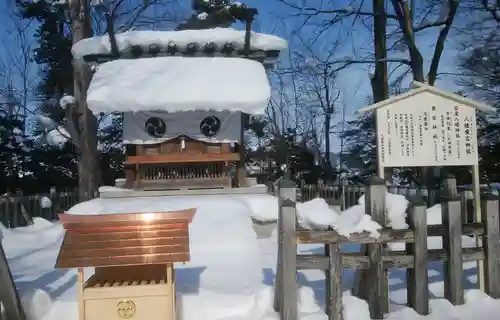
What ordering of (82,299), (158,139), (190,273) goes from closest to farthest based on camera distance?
(82,299) → (190,273) → (158,139)

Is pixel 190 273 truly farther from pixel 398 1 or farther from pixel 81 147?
pixel 398 1

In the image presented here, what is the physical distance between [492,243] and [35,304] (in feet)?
17.8

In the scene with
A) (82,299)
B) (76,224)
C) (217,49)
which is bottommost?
(82,299)

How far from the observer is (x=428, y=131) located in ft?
20.7

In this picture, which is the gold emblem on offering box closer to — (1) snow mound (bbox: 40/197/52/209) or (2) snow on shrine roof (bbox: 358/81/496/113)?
(2) snow on shrine roof (bbox: 358/81/496/113)

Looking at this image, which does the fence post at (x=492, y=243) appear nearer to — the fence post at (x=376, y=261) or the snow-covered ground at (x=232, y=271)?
the snow-covered ground at (x=232, y=271)

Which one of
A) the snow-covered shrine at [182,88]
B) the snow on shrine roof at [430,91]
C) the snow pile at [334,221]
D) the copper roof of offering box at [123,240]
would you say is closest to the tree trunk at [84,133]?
the snow-covered shrine at [182,88]

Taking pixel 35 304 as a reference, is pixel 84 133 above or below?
above

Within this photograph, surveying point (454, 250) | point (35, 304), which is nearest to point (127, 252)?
point (35, 304)

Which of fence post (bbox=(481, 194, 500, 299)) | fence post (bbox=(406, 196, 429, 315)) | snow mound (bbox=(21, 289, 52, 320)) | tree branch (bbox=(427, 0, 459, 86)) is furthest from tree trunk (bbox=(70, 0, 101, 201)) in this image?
fence post (bbox=(481, 194, 500, 299))

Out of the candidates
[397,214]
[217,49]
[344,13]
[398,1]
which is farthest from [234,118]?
[397,214]

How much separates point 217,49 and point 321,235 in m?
10.1

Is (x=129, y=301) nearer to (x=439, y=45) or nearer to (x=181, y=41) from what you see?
(x=181, y=41)

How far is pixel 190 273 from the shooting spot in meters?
6.95
